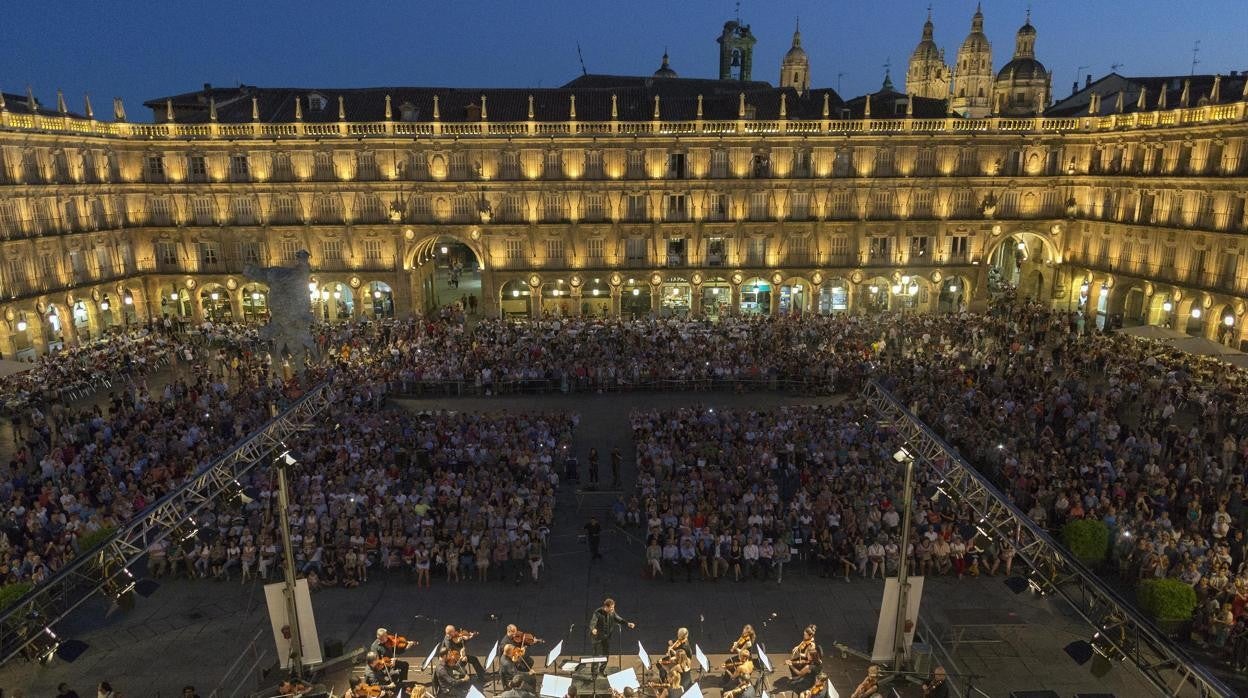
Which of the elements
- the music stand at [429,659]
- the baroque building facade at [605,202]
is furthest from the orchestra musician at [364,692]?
the baroque building facade at [605,202]

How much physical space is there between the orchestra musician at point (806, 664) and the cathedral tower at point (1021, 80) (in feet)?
239

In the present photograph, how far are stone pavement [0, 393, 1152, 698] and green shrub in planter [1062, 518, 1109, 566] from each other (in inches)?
57.1

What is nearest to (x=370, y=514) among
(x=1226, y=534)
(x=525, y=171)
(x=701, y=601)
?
(x=701, y=601)

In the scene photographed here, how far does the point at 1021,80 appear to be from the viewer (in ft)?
243

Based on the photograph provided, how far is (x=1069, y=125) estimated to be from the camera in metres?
45.6

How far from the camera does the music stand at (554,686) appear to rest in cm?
1285

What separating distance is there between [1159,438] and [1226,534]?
7.26 metres

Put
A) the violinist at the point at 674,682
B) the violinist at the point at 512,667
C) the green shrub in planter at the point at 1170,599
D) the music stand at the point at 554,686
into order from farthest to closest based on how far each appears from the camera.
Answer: the green shrub in planter at the point at 1170,599 < the violinist at the point at 512,667 < the violinist at the point at 674,682 < the music stand at the point at 554,686

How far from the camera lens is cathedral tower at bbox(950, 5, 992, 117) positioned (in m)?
87.8

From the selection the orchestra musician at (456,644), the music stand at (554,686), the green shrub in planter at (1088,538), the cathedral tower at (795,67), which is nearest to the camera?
the music stand at (554,686)

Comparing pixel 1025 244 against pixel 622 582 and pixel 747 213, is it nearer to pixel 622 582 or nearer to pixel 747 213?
pixel 747 213

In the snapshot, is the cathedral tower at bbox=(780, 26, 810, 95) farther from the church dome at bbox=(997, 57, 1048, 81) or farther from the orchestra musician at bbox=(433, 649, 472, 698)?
the orchestra musician at bbox=(433, 649, 472, 698)

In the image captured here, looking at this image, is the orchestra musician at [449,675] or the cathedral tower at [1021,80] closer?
the orchestra musician at [449,675]

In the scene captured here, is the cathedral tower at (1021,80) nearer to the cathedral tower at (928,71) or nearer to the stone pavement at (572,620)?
the cathedral tower at (928,71)
